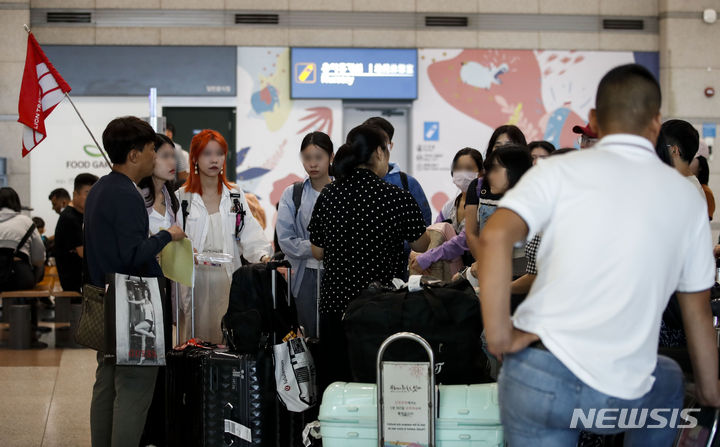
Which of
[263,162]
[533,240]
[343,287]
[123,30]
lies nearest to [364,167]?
[343,287]

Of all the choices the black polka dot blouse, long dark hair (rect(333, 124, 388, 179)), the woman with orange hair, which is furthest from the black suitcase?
long dark hair (rect(333, 124, 388, 179))

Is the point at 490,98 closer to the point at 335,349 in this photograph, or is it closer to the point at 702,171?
the point at 702,171

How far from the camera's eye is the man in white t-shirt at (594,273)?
1.82 m

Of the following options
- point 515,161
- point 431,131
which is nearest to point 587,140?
point 515,161

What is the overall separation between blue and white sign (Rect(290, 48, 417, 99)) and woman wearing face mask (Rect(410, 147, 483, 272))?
5881mm

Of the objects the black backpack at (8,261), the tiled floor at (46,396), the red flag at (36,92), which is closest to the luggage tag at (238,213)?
the red flag at (36,92)

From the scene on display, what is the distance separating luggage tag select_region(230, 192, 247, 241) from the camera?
4652 mm

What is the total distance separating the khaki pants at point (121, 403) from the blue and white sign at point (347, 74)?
7505mm

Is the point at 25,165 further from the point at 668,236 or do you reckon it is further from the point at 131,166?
the point at 668,236

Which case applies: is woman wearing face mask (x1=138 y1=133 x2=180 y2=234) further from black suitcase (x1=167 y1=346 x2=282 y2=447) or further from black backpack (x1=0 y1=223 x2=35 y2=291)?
black backpack (x1=0 y1=223 x2=35 y2=291)

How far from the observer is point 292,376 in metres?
3.63

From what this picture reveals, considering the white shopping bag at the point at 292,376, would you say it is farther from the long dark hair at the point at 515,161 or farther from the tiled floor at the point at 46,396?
the tiled floor at the point at 46,396

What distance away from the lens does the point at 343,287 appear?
11.9ft

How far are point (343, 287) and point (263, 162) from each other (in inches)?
294
